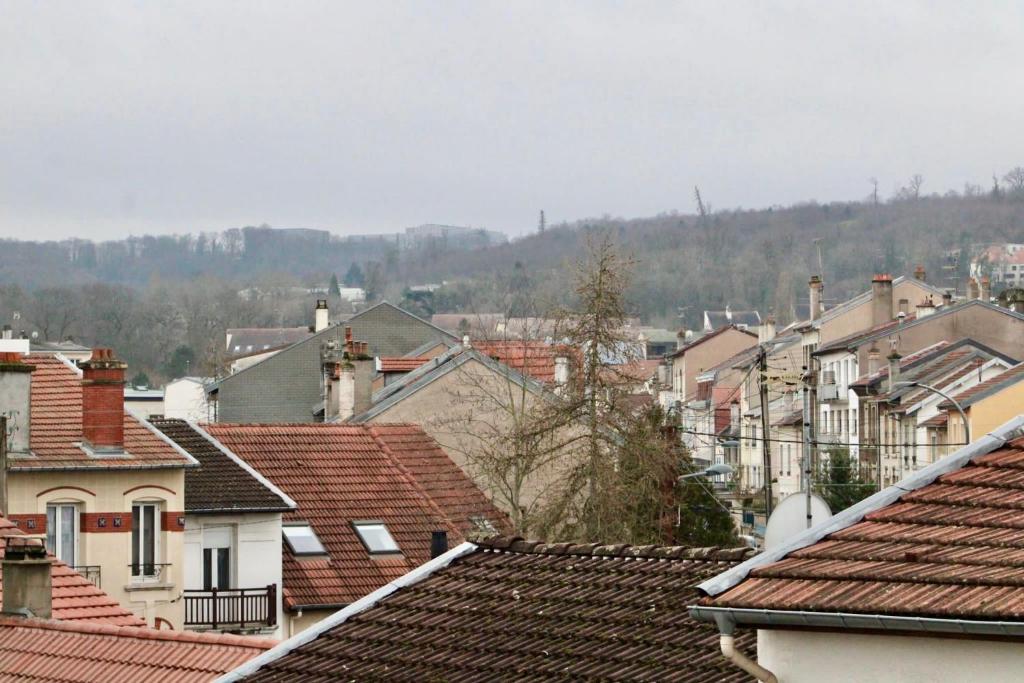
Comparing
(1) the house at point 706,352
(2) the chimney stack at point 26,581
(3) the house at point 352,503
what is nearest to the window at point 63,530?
(3) the house at point 352,503

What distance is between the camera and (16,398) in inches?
1318

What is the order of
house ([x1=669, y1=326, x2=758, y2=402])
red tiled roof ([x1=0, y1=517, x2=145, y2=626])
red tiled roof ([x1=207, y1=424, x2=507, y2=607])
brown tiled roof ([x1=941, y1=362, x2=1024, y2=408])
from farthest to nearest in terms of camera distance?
house ([x1=669, y1=326, x2=758, y2=402])
brown tiled roof ([x1=941, y1=362, x2=1024, y2=408])
red tiled roof ([x1=207, y1=424, x2=507, y2=607])
red tiled roof ([x1=0, y1=517, x2=145, y2=626])

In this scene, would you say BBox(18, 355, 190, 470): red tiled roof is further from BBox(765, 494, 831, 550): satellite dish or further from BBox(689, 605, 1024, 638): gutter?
BBox(689, 605, 1024, 638): gutter

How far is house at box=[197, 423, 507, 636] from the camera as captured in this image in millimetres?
36062

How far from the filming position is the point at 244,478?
122 feet

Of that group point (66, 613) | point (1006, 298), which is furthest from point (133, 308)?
point (66, 613)

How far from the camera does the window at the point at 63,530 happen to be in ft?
110

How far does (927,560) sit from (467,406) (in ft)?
128

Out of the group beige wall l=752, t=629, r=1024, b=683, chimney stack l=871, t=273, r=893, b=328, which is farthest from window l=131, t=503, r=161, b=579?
chimney stack l=871, t=273, r=893, b=328

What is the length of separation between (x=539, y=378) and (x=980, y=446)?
42980 millimetres

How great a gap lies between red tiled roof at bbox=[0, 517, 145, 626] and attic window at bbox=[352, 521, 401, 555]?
15339 millimetres

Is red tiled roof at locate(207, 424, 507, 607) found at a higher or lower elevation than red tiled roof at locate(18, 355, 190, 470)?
lower

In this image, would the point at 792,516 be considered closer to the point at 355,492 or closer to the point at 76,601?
the point at 76,601

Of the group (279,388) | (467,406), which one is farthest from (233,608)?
(279,388)
